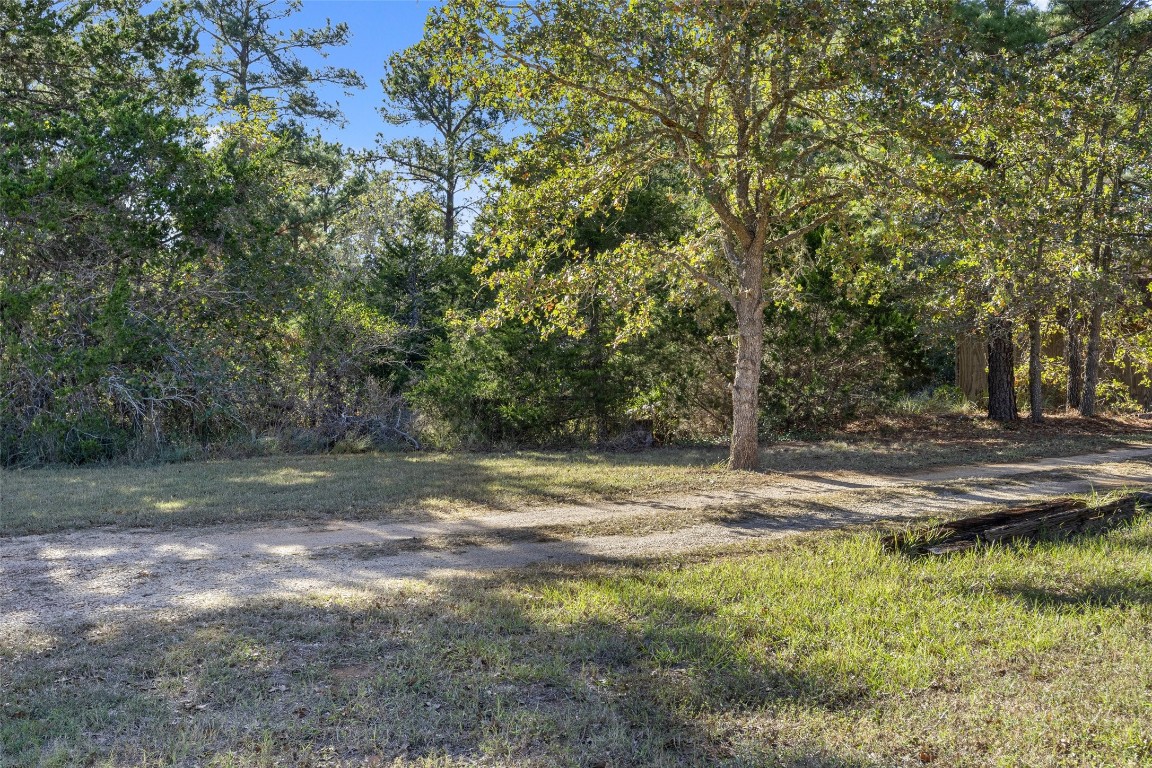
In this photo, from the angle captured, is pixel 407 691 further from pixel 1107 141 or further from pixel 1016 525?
pixel 1107 141

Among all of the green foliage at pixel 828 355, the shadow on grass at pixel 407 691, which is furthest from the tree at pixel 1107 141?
the shadow on grass at pixel 407 691

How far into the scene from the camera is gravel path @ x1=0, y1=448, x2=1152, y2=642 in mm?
5836

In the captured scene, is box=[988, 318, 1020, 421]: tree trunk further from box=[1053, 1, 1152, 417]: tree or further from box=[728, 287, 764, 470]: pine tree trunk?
box=[728, 287, 764, 470]: pine tree trunk

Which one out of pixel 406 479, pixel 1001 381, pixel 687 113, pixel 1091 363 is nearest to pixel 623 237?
pixel 687 113

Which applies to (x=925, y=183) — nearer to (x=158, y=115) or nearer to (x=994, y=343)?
(x=994, y=343)

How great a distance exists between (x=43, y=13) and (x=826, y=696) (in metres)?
18.4

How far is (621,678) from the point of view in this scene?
435 centimetres

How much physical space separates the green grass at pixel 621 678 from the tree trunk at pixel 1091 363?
13452 millimetres

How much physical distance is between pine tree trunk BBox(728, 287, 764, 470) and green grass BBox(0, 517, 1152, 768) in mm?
5839

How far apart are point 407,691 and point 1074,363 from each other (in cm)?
1976

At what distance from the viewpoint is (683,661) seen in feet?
15.0

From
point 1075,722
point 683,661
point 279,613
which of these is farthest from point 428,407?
point 1075,722

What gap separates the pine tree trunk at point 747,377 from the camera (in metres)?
11.9

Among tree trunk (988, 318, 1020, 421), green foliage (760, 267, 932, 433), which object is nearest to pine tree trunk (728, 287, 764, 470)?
green foliage (760, 267, 932, 433)
